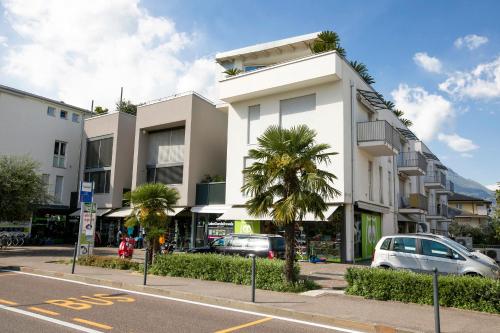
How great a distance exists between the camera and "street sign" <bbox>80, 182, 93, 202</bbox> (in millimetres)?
18375

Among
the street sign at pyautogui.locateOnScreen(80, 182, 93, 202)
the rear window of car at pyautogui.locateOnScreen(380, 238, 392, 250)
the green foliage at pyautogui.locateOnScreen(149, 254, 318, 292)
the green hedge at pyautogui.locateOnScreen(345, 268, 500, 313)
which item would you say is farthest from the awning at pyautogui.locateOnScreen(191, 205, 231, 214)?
the green hedge at pyautogui.locateOnScreen(345, 268, 500, 313)

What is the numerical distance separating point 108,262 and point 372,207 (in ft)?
48.3

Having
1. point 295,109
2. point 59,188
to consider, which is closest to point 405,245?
point 295,109

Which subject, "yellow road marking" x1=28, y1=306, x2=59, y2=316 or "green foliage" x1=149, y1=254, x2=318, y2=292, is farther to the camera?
"green foliage" x1=149, y1=254, x2=318, y2=292

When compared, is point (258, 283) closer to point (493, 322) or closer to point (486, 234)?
point (493, 322)

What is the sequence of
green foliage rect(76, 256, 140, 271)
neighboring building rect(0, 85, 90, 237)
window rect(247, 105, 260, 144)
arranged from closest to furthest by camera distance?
green foliage rect(76, 256, 140, 271) < window rect(247, 105, 260, 144) < neighboring building rect(0, 85, 90, 237)

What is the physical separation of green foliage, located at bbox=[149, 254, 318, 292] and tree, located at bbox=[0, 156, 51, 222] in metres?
14.3

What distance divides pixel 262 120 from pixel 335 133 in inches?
188

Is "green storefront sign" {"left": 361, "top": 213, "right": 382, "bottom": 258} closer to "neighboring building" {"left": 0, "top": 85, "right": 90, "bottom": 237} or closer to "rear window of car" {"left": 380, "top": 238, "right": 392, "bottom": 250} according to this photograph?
"rear window of car" {"left": 380, "top": 238, "right": 392, "bottom": 250}

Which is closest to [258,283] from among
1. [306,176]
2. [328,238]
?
[306,176]

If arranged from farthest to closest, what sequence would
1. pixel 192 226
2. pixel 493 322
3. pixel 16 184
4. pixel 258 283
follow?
pixel 192 226 < pixel 16 184 < pixel 258 283 < pixel 493 322

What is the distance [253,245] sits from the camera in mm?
16719

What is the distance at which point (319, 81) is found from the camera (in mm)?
21781

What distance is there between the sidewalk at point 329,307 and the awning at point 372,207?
11.7 m
